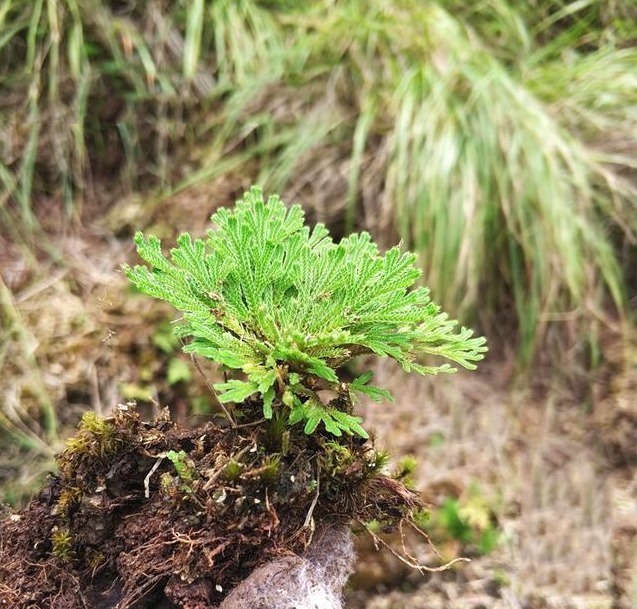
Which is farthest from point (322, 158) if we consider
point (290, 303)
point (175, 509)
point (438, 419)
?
point (175, 509)

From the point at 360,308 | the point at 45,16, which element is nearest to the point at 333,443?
the point at 360,308

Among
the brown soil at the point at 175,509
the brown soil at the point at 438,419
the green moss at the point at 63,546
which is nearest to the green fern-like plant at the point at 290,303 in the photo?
the brown soil at the point at 175,509

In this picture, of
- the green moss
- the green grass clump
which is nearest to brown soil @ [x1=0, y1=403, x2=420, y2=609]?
the green moss

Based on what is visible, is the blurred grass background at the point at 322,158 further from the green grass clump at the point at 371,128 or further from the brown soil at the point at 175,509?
the brown soil at the point at 175,509

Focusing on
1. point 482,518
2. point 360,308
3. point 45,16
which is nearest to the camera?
point 360,308

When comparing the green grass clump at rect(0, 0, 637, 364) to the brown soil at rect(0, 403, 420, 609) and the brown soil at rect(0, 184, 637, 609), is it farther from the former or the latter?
the brown soil at rect(0, 403, 420, 609)

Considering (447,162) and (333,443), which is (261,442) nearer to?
(333,443)

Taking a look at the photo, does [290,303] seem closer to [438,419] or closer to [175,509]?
[175,509]
